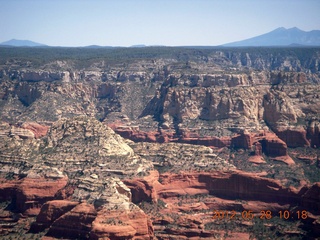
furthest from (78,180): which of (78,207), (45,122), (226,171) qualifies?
(45,122)

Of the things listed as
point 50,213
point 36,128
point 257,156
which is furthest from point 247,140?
point 50,213

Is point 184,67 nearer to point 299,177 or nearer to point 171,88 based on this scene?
point 171,88

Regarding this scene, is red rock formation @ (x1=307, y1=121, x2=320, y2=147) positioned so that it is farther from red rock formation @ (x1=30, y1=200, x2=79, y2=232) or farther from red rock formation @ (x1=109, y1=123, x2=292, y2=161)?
red rock formation @ (x1=30, y1=200, x2=79, y2=232)

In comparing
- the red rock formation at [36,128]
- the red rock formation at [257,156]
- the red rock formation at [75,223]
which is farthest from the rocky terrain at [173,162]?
the red rock formation at [36,128]

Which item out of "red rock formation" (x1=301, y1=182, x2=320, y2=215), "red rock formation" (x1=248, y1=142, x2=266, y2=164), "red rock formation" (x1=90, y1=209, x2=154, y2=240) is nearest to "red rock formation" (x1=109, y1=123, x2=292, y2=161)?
"red rock formation" (x1=248, y1=142, x2=266, y2=164)

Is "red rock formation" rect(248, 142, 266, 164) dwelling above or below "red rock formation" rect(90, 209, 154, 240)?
below

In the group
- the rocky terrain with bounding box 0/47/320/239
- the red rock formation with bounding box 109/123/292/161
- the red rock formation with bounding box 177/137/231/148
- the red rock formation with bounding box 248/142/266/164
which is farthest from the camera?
the red rock formation with bounding box 177/137/231/148

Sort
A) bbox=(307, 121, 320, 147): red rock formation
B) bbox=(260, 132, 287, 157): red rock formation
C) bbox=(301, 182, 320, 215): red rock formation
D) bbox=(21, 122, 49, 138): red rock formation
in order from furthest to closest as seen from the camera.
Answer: bbox=(21, 122, 49, 138): red rock formation
bbox=(307, 121, 320, 147): red rock formation
bbox=(260, 132, 287, 157): red rock formation
bbox=(301, 182, 320, 215): red rock formation

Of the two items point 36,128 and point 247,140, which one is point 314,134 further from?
point 36,128
